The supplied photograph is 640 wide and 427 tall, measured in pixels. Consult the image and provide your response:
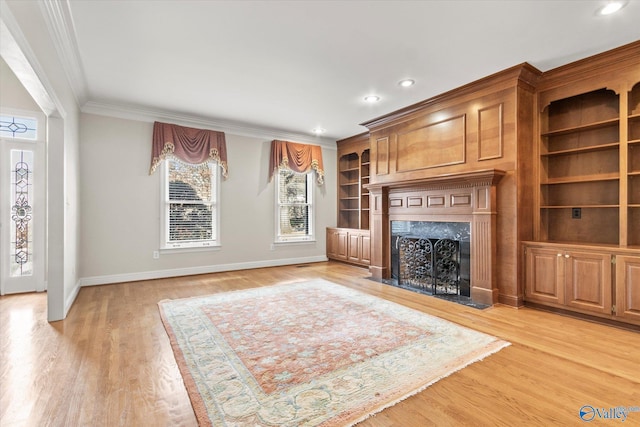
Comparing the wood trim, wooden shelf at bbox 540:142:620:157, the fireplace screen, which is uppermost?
the wood trim

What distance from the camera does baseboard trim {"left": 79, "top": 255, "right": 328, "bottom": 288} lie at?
15.6 feet

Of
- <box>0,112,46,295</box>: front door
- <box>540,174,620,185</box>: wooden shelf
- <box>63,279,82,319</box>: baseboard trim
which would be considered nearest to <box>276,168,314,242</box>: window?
<box>63,279,82,319</box>: baseboard trim

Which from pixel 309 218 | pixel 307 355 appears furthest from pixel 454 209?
pixel 309 218

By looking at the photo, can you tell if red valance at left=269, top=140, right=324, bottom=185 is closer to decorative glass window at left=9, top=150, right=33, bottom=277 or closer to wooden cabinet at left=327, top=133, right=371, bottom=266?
wooden cabinet at left=327, top=133, right=371, bottom=266

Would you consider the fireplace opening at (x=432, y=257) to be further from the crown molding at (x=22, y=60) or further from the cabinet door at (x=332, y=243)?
the crown molding at (x=22, y=60)

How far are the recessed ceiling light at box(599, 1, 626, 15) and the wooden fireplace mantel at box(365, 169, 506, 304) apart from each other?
1.61 m

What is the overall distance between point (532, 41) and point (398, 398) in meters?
3.41

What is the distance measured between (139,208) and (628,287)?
6.34 meters

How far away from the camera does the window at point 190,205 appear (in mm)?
5367

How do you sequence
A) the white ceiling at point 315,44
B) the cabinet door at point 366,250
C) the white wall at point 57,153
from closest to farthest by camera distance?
the white wall at point 57,153
the white ceiling at point 315,44
the cabinet door at point 366,250

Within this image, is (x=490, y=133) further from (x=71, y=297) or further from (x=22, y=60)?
(x=71, y=297)

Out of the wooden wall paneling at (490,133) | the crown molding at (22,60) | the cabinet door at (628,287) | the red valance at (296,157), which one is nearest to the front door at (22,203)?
the crown molding at (22,60)

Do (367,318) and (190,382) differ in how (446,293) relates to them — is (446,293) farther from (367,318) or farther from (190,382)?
(190,382)

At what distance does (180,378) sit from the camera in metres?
2.12
